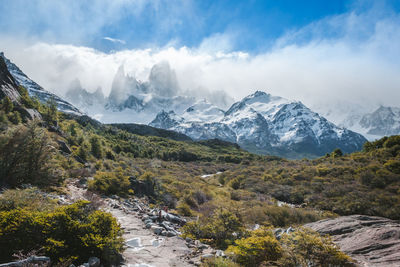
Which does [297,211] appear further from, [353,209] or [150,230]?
[150,230]

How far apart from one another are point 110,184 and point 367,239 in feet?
48.9

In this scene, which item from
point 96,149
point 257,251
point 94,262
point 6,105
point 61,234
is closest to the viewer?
point 94,262

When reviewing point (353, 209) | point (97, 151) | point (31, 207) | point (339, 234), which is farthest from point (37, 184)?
point (97, 151)

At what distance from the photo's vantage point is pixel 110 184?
52.3 feet

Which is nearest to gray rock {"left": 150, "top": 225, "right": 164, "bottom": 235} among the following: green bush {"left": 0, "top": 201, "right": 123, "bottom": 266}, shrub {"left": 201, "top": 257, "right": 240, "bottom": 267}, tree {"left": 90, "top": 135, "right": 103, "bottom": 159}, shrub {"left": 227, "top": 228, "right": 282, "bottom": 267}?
green bush {"left": 0, "top": 201, "right": 123, "bottom": 266}

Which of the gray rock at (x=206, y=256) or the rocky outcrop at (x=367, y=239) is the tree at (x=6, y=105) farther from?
the rocky outcrop at (x=367, y=239)

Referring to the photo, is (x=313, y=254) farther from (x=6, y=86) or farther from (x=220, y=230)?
(x=6, y=86)

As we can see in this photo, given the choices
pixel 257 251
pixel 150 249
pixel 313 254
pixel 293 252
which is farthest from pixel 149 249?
pixel 313 254

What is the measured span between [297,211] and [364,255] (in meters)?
7.96

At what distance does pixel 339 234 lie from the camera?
26.5 ft

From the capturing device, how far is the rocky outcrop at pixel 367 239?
5.93m

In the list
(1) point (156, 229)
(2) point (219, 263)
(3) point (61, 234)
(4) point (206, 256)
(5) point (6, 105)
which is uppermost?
(5) point (6, 105)

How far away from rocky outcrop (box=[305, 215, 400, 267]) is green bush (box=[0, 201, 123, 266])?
689cm

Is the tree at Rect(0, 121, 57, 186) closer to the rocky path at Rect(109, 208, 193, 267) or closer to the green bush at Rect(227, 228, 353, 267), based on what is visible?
the rocky path at Rect(109, 208, 193, 267)
